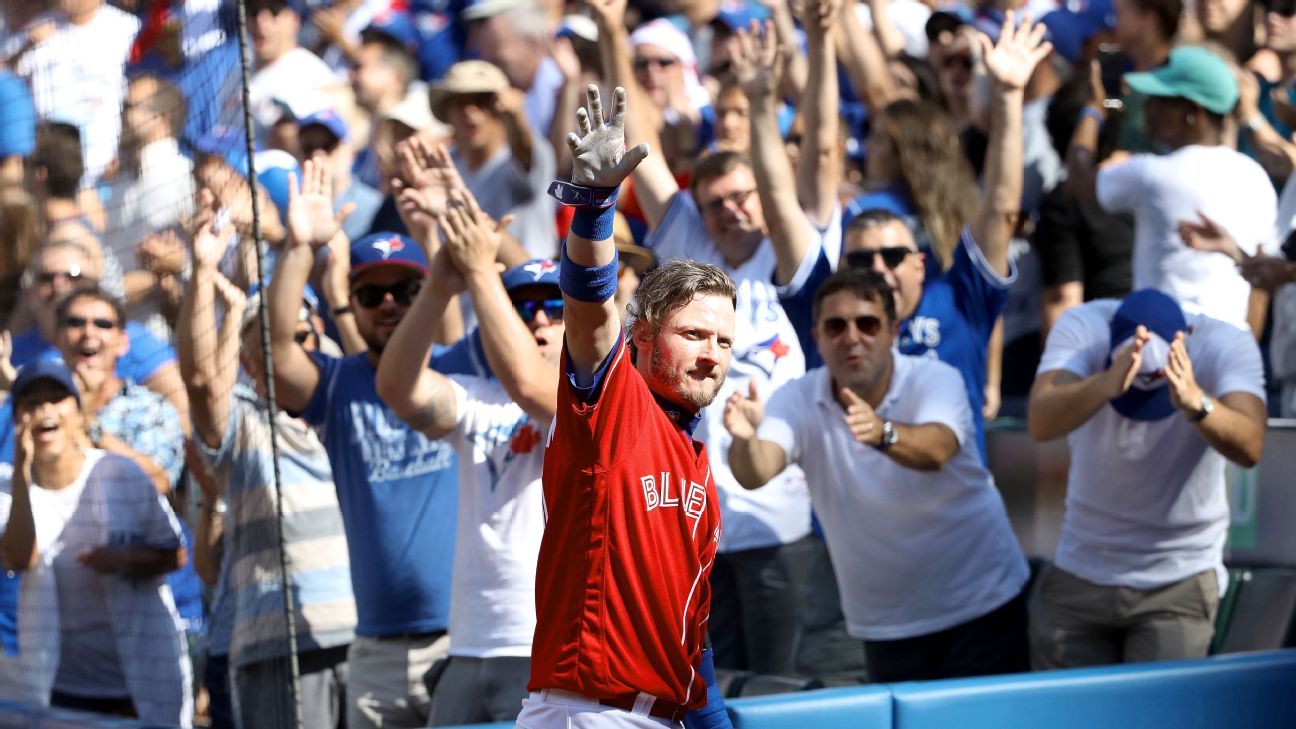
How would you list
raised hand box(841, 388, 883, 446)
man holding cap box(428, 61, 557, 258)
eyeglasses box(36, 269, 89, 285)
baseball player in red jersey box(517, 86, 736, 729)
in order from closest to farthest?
baseball player in red jersey box(517, 86, 736, 729)
raised hand box(841, 388, 883, 446)
eyeglasses box(36, 269, 89, 285)
man holding cap box(428, 61, 557, 258)

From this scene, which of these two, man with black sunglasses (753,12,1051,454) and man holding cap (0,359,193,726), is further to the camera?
man with black sunglasses (753,12,1051,454)

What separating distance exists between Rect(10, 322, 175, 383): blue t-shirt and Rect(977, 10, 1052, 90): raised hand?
10.4 feet

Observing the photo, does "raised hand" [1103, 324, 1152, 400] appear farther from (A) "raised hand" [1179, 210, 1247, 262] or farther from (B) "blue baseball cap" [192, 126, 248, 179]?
(B) "blue baseball cap" [192, 126, 248, 179]

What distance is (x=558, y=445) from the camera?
2.99 m

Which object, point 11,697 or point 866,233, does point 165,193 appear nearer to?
point 11,697

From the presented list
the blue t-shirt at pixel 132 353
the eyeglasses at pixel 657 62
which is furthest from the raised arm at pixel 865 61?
the blue t-shirt at pixel 132 353

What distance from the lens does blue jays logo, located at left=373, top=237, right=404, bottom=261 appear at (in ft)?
16.1

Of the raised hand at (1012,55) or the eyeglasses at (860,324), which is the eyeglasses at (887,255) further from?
the raised hand at (1012,55)

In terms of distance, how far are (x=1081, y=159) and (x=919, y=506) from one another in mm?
2325

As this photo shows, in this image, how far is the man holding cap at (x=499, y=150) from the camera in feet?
22.5

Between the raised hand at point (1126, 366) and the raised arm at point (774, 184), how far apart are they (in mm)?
1101

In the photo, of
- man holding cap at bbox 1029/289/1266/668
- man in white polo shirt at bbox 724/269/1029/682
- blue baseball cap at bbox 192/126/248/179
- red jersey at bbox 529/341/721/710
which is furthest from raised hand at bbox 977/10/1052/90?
blue baseball cap at bbox 192/126/248/179

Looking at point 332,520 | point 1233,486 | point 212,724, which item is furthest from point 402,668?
point 1233,486

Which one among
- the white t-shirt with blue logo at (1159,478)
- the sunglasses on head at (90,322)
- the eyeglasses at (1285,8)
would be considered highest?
the eyeglasses at (1285,8)
